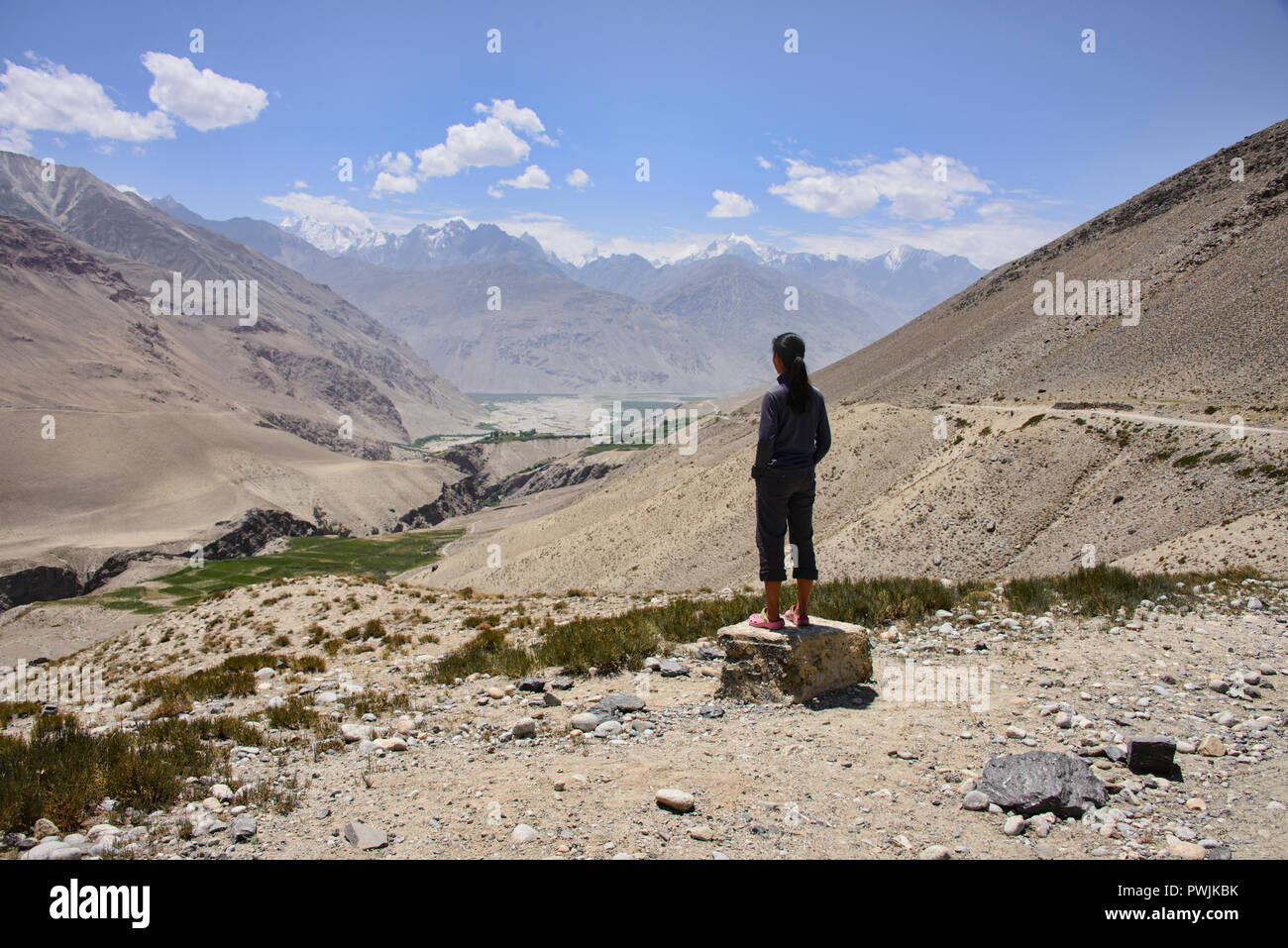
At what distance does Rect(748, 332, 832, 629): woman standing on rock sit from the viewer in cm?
772

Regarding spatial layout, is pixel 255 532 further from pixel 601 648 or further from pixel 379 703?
pixel 601 648

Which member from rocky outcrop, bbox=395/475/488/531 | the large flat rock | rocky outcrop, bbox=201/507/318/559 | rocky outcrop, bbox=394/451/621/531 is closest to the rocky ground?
the large flat rock

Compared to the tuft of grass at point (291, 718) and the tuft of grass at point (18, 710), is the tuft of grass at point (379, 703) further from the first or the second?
the tuft of grass at point (18, 710)

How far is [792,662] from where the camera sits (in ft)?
25.9

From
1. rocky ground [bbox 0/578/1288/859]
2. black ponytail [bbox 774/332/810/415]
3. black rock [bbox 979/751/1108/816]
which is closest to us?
rocky ground [bbox 0/578/1288/859]

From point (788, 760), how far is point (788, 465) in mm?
3051

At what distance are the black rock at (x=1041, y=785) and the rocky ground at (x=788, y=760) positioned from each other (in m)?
0.10

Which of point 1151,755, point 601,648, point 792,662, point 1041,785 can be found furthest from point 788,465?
point 601,648

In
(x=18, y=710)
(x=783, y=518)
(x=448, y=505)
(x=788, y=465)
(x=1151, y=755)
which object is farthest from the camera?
(x=448, y=505)

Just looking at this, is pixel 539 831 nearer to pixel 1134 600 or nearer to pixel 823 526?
pixel 1134 600

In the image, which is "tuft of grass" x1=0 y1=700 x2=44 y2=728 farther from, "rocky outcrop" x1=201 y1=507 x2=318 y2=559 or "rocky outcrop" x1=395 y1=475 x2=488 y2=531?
"rocky outcrop" x1=395 y1=475 x2=488 y2=531

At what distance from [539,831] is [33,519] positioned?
4529 inches
